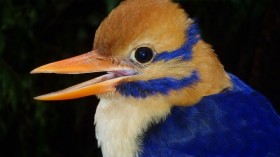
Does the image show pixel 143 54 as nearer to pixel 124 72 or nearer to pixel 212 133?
pixel 124 72

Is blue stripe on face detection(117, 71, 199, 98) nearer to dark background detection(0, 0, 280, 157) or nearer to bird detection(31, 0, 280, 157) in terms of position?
bird detection(31, 0, 280, 157)

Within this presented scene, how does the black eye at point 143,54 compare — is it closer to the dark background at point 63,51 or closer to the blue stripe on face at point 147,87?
the blue stripe on face at point 147,87

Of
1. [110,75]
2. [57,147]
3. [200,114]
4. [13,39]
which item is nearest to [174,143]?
[200,114]

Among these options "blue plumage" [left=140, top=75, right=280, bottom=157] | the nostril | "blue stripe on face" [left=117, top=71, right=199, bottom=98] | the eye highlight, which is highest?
the eye highlight

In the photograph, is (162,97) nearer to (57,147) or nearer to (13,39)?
(13,39)

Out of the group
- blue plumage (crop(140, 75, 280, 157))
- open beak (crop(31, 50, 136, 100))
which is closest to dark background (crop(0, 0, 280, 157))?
open beak (crop(31, 50, 136, 100))

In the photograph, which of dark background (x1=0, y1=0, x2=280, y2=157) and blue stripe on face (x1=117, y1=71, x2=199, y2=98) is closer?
blue stripe on face (x1=117, y1=71, x2=199, y2=98)

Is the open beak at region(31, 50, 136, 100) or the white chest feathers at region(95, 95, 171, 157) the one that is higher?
the open beak at region(31, 50, 136, 100)

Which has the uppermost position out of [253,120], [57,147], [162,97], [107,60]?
[107,60]
